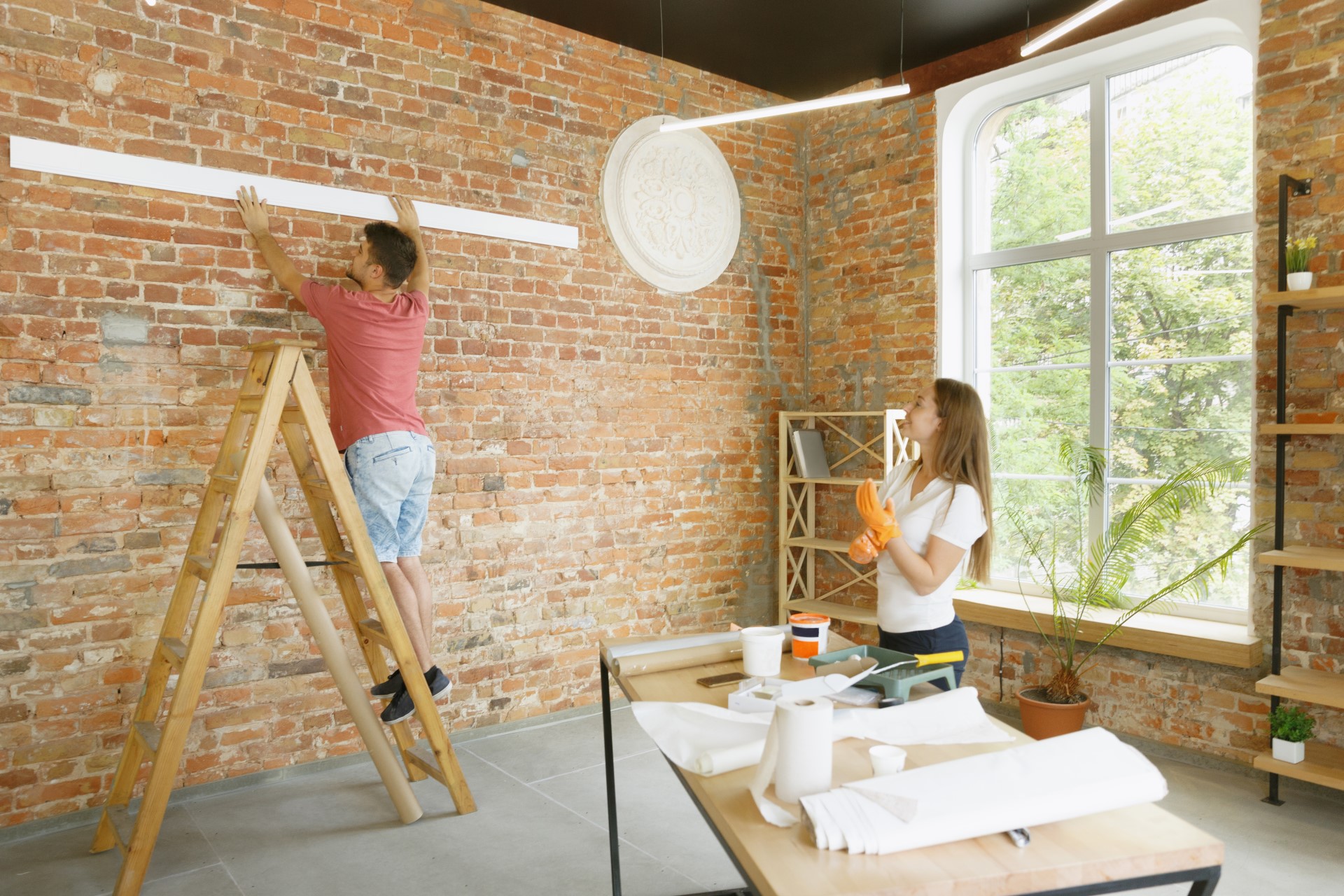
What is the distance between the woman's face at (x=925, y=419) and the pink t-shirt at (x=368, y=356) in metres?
2.04

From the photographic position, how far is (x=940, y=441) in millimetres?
2984

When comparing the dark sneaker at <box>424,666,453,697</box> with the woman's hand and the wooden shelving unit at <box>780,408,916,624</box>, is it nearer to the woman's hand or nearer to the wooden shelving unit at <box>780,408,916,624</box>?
the woman's hand

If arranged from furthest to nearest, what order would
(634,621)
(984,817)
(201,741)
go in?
1. (634,621)
2. (201,741)
3. (984,817)

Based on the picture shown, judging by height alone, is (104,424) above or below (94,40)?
below

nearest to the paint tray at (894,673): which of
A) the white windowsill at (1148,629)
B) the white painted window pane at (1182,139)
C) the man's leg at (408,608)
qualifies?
the man's leg at (408,608)

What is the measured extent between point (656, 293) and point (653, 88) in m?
1.17

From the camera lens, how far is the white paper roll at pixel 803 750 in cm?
140

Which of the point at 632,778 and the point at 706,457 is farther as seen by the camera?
the point at 706,457

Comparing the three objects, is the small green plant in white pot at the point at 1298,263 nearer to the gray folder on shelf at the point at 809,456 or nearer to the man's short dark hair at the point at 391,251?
the gray folder on shelf at the point at 809,456

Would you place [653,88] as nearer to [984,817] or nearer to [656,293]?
A: [656,293]

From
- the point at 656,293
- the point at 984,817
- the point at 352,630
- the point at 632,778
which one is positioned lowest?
the point at 632,778

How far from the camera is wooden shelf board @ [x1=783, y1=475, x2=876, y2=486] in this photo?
5.13 meters

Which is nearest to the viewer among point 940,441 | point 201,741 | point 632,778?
point 940,441

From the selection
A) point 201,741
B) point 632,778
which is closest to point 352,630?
point 201,741
